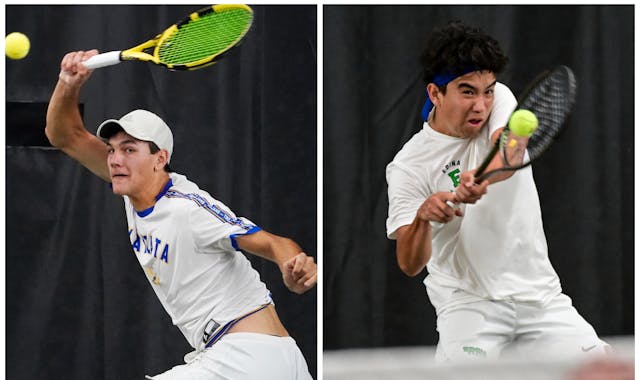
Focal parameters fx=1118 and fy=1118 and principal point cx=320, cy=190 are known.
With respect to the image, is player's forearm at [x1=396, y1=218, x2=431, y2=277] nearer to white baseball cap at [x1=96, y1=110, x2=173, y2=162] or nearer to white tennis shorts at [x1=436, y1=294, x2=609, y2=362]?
white tennis shorts at [x1=436, y1=294, x2=609, y2=362]

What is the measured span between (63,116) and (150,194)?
0.29 metres

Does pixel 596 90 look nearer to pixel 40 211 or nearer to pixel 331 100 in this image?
pixel 331 100

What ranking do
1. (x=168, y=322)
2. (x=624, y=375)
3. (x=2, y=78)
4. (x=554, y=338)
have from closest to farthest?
1. (x=624, y=375)
2. (x=554, y=338)
3. (x=2, y=78)
4. (x=168, y=322)

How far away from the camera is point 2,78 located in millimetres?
2977

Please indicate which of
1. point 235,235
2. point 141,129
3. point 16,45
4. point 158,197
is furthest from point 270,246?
point 16,45

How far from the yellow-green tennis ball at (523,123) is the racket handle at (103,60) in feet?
2.81

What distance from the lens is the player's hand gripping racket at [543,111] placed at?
7.77 feet

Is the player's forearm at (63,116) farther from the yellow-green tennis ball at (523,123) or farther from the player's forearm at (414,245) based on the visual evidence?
the yellow-green tennis ball at (523,123)

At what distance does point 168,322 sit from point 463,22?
3.87ft

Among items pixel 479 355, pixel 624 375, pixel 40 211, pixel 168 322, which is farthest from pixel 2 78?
pixel 624 375

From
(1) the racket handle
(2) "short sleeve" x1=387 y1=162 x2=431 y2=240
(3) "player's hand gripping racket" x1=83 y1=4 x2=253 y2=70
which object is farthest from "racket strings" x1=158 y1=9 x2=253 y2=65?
(2) "short sleeve" x1=387 y1=162 x2=431 y2=240

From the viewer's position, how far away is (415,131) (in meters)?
3.06

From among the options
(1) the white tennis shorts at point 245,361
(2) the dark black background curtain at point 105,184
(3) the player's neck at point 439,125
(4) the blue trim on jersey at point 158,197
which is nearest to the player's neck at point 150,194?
(4) the blue trim on jersey at point 158,197

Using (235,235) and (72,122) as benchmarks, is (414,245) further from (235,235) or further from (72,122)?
(72,122)
